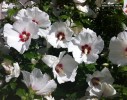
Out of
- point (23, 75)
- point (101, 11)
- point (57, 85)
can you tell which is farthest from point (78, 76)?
point (101, 11)

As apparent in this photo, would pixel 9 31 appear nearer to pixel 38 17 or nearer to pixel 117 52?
pixel 38 17

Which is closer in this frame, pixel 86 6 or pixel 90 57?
pixel 90 57

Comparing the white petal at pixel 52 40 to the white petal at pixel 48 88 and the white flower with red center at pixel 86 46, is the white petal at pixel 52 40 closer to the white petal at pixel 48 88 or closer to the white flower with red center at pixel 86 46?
the white flower with red center at pixel 86 46

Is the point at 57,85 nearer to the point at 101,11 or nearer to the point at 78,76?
the point at 78,76

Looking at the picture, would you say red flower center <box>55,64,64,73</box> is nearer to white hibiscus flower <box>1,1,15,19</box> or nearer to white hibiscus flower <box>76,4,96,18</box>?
white hibiscus flower <box>76,4,96,18</box>

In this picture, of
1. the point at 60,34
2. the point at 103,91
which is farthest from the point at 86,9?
the point at 103,91

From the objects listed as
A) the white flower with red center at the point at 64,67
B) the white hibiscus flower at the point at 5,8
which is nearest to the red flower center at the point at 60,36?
the white flower with red center at the point at 64,67
